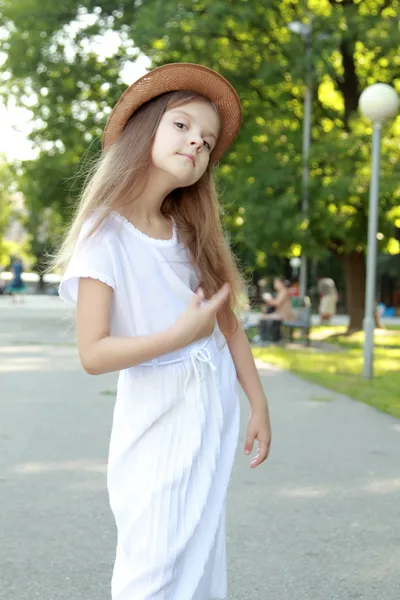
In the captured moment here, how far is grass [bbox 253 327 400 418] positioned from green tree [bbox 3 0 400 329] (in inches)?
92.7

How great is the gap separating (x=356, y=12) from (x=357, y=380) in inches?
452

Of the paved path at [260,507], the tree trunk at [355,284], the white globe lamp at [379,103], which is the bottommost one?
the paved path at [260,507]

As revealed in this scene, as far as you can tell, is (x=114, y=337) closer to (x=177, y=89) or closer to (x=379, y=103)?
(x=177, y=89)

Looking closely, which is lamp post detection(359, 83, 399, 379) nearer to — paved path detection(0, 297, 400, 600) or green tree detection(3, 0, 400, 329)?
paved path detection(0, 297, 400, 600)

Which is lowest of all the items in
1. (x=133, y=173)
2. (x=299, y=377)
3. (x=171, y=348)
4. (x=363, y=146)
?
(x=299, y=377)

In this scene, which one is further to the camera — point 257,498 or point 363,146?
point 363,146

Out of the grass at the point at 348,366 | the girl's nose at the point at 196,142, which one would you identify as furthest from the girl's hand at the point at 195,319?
the grass at the point at 348,366

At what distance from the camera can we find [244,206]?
871 inches

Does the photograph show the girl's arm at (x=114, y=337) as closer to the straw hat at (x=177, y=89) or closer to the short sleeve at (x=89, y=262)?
the short sleeve at (x=89, y=262)

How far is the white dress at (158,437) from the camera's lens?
8.39 ft

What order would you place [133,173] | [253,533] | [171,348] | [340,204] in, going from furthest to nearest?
[340,204]
[253,533]
[133,173]
[171,348]

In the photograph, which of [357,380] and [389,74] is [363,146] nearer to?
[389,74]

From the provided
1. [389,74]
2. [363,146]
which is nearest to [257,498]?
[363,146]

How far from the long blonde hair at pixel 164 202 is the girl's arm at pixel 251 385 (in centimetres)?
4
